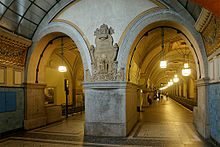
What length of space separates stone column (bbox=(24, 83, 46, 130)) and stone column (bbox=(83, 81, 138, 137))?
137 inches

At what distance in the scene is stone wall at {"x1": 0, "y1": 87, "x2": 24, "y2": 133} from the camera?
8617mm

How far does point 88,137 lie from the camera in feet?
26.8

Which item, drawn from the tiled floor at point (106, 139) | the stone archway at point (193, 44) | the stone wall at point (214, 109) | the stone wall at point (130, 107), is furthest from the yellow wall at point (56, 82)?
the stone wall at point (214, 109)

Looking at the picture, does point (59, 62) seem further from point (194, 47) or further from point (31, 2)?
point (194, 47)

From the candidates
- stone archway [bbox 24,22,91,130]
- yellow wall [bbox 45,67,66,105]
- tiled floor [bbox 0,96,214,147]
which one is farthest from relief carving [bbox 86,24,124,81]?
yellow wall [bbox 45,67,66,105]

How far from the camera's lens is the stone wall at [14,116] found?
8617 millimetres

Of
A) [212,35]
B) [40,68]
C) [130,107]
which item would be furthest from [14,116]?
[212,35]

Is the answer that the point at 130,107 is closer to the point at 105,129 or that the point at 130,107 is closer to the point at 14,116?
the point at 105,129

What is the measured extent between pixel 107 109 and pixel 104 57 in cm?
242

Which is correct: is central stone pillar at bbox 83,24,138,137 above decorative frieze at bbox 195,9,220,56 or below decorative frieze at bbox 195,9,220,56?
below

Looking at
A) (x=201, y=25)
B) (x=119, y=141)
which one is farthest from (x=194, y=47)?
(x=119, y=141)

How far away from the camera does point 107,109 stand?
27.5 feet

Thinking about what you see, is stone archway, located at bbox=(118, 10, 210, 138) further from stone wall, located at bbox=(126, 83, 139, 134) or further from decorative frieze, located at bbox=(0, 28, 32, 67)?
decorative frieze, located at bbox=(0, 28, 32, 67)

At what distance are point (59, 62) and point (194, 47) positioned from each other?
475 inches
